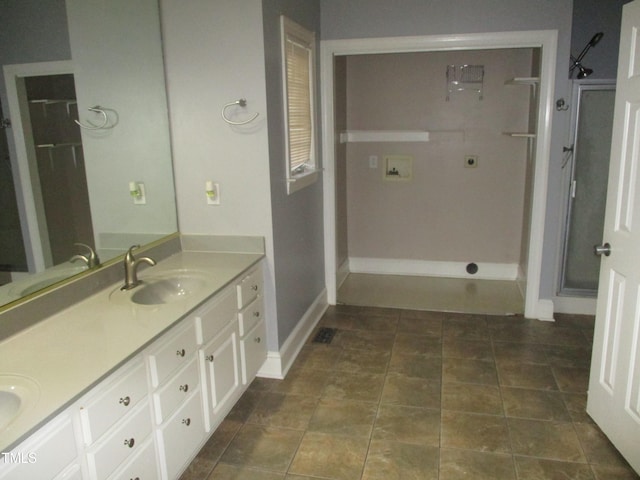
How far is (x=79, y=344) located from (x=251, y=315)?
44.2 inches

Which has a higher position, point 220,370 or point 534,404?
point 220,370

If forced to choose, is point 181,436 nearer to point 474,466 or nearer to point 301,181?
point 474,466

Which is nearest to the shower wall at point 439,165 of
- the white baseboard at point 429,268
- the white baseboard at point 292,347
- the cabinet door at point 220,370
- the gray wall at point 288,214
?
the white baseboard at point 429,268

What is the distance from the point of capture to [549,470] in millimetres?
2252

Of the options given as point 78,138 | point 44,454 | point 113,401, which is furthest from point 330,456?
point 78,138

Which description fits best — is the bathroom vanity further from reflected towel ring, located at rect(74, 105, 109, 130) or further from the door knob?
the door knob

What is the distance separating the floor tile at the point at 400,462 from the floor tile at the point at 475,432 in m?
0.13

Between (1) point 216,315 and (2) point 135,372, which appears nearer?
(2) point 135,372

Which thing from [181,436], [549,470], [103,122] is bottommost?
[549,470]

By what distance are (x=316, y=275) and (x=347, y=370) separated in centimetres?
96

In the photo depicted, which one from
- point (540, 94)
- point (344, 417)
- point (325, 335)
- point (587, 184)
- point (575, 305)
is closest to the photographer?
point (344, 417)

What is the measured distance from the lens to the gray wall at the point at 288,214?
9.23ft

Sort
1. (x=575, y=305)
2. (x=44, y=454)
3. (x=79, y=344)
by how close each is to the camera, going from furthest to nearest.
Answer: (x=575, y=305)
(x=79, y=344)
(x=44, y=454)

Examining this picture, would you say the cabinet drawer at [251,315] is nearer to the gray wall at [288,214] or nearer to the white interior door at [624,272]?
the gray wall at [288,214]
